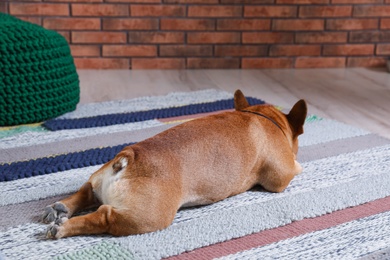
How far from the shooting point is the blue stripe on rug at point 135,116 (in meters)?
2.09

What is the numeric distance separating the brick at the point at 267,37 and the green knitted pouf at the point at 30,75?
1314 mm

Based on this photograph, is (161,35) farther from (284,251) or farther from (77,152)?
(284,251)

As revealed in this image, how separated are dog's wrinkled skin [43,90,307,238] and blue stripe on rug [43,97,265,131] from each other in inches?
28.7

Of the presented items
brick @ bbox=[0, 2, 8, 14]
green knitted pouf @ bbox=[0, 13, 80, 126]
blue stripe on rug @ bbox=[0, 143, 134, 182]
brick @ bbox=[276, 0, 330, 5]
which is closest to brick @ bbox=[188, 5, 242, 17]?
brick @ bbox=[276, 0, 330, 5]

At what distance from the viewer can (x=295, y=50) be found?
10.8 ft

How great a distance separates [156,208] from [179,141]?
189 mm

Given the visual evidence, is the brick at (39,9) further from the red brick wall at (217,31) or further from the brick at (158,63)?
the brick at (158,63)

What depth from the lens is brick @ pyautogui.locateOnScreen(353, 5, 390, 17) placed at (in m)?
3.28

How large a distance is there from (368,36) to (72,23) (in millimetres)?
1684

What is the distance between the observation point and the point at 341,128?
2.10 m

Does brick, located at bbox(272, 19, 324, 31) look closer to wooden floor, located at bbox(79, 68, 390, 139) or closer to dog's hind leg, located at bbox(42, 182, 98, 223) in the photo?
wooden floor, located at bbox(79, 68, 390, 139)

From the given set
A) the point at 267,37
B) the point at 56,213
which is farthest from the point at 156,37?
the point at 56,213

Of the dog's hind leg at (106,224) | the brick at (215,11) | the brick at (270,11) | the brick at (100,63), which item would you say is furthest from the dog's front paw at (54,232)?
the brick at (270,11)

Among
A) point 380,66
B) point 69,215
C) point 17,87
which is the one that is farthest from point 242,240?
point 380,66
